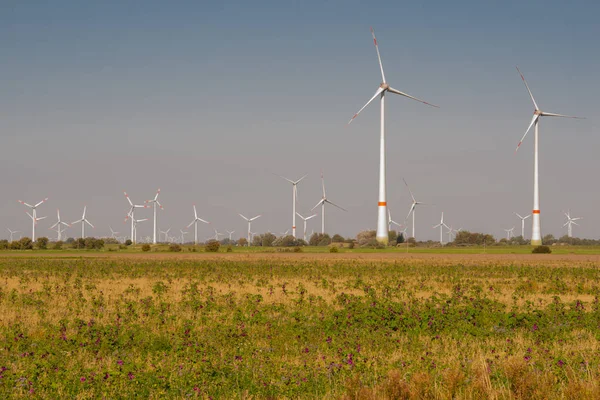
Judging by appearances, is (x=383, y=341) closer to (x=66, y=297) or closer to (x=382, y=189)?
(x=66, y=297)

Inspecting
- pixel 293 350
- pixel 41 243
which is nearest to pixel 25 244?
pixel 41 243

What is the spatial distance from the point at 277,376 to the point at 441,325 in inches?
356

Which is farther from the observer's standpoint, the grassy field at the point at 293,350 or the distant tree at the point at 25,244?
the distant tree at the point at 25,244

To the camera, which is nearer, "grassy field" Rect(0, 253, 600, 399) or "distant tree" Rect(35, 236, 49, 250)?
"grassy field" Rect(0, 253, 600, 399)

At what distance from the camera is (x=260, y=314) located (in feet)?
78.0

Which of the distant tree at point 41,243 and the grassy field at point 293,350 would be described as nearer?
the grassy field at point 293,350

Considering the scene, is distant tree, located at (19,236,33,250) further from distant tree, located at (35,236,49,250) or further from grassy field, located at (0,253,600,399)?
grassy field, located at (0,253,600,399)

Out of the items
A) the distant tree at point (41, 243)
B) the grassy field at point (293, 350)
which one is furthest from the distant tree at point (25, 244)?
the grassy field at point (293, 350)

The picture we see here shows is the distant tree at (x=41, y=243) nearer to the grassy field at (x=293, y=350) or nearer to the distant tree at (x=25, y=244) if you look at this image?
the distant tree at (x=25, y=244)

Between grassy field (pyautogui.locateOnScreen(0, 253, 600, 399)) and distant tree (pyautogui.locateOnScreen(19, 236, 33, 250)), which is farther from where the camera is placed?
distant tree (pyautogui.locateOnScreen(19, 236, 33, 250))

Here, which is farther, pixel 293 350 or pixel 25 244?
pixel 25 244

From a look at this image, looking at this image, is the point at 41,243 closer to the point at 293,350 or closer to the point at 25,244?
the point at 25,244

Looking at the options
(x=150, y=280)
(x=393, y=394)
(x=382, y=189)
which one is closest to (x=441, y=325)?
(x=393, y=394)

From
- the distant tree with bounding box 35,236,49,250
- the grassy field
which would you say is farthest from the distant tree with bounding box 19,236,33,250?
the grassy field
